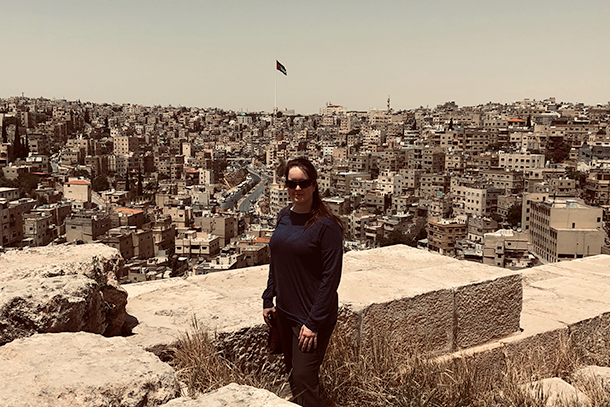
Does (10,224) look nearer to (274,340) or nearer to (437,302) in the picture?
(437,302)

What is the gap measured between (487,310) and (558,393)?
0.70 meters

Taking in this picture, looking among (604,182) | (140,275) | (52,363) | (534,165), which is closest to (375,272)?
(52,363)

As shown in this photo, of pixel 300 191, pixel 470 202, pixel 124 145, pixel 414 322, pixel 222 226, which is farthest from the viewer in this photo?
pixel 124 145

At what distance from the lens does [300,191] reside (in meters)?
1.80

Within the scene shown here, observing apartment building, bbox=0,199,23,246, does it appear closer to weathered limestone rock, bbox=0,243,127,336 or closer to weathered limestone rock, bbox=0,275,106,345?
weathered limestone rock, bbox=0,243,127,336

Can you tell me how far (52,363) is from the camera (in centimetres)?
146

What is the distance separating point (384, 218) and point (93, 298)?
4041 centimetres

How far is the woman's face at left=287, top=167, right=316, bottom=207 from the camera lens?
5.89 feet

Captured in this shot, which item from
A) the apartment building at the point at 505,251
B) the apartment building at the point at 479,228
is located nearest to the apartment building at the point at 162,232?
the apartment building at the point at 479,228

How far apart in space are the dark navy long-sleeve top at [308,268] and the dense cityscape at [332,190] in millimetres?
18004

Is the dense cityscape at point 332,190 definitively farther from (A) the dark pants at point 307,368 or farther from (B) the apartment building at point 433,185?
(A) the dark pants at point 307,368

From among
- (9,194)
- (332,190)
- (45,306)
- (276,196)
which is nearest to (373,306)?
(45,306)

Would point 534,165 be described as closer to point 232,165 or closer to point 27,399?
point 232,165

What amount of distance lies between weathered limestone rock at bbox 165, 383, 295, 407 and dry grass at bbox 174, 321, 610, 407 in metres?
0.31
